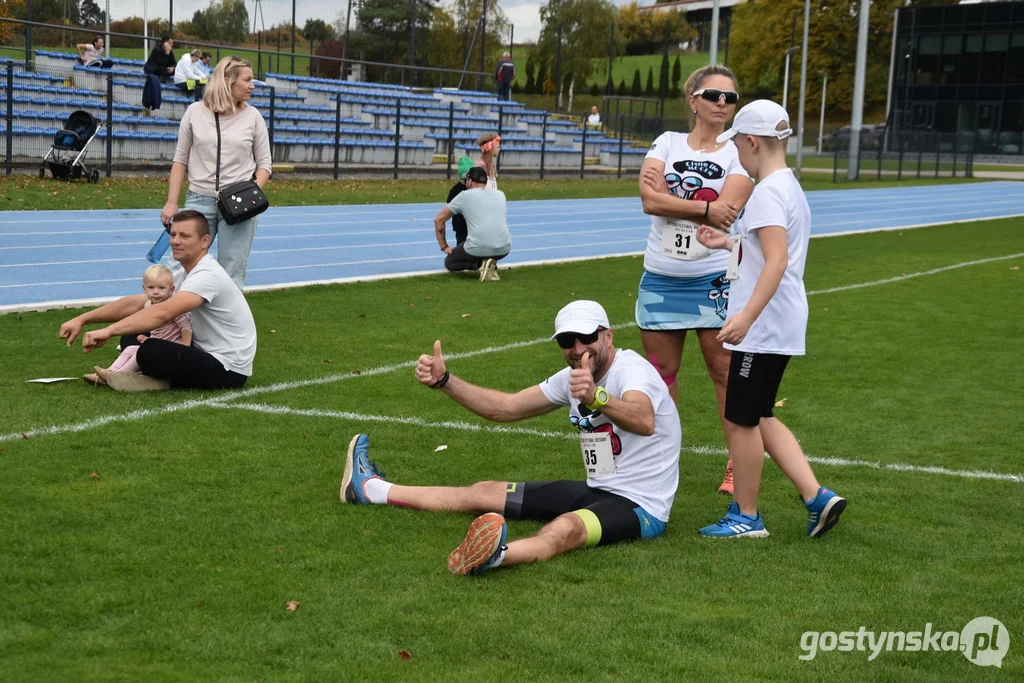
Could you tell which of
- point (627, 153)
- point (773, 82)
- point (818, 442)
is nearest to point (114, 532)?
point (818, 442)

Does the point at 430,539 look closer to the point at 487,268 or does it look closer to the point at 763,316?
the point at 763,316

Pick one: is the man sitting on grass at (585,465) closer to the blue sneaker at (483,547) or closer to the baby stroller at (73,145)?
the blue sneaker at (483,547)

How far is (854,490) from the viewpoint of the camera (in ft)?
20.1

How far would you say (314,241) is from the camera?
17203 mm

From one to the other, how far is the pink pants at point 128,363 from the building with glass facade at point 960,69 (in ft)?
225

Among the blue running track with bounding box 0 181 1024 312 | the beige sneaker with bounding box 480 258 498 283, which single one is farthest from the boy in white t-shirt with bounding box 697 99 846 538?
the beige sneaker with bounding box 480 258 498 283

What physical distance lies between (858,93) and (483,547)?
40.3m

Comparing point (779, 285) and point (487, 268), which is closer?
point (779, 285)

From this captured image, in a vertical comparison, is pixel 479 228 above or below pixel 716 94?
below

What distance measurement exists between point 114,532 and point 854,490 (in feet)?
11.4

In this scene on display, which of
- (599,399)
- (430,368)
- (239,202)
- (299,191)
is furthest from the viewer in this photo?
(299,191)

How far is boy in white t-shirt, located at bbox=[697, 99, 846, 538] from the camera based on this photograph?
4973 millimetres

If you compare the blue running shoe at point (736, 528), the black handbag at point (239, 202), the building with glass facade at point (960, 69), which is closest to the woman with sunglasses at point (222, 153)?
the black handbag at point (239, 202)

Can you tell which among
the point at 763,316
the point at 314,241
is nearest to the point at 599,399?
the point at 763,316
